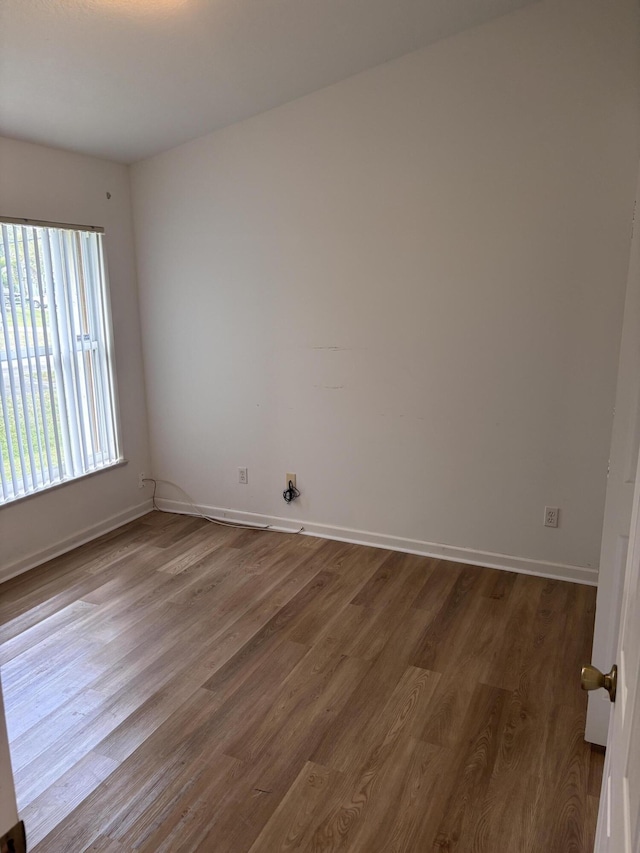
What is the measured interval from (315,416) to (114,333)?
1452mm

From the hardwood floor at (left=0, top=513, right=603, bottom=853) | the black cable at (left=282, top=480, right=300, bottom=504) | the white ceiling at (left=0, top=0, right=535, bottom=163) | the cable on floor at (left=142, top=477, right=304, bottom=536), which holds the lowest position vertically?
the hardwood floor at (left=0, top=513, right=603, bottom=853)

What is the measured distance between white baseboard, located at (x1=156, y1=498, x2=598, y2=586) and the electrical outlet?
0.73 ft

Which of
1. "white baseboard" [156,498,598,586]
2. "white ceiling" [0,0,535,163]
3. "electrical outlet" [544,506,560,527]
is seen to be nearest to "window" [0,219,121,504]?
"white ceiling" [0,0,535,163]

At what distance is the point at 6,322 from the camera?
126 inches

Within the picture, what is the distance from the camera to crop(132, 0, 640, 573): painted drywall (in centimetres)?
297

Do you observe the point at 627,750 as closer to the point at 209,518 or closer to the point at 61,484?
the point at 61,484

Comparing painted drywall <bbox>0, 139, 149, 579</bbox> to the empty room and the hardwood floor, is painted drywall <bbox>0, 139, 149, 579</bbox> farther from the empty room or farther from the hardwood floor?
the hardwood floor

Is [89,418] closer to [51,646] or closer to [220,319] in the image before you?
[220,319]

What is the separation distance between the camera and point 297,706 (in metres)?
2.35

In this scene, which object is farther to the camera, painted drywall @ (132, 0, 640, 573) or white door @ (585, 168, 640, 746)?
painted drywall @ (132, 0, 640, 573)

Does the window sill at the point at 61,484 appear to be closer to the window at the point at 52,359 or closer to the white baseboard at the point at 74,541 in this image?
the window at the point at 52,359

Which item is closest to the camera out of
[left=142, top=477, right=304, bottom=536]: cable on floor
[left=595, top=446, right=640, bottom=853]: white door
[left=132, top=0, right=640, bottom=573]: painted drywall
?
[left=595, top=446, right=640, bottom=853]: white door

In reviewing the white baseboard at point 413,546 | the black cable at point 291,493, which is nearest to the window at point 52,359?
the white baseboard at point 413,546

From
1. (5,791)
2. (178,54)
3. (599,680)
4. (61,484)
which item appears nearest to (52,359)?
(61,484)
